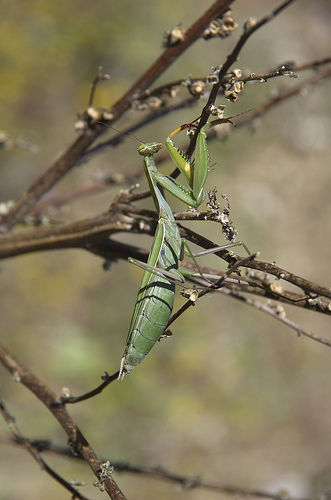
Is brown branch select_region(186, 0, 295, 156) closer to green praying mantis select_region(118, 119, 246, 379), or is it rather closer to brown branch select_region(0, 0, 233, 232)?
green praying mantis select_region(118, 119, 246, 379)

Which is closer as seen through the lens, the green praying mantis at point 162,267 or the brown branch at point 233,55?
the brown branch at point 233,55

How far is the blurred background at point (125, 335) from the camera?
4.83 meters

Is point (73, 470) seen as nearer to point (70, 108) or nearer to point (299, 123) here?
point (70, 108)

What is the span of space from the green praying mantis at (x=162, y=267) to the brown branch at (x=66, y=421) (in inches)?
11.0

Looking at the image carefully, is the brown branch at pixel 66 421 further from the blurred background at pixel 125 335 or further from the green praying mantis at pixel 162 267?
the blurred background at pixel 125 335

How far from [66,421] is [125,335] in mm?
3884

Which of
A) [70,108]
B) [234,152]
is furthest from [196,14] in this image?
[70,108]

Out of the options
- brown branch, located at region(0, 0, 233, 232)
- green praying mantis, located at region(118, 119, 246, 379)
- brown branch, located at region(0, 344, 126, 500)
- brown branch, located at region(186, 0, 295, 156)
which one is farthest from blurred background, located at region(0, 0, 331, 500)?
brown branch, located at region(186, 0, 295, 156)

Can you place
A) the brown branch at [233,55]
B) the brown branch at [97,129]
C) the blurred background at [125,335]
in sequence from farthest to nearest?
the blurred background at [125,335] → the brown branch at [97,129] → the brown branch at [233,55]

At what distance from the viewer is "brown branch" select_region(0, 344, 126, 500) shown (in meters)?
1.25

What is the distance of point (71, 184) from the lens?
18.0 feet

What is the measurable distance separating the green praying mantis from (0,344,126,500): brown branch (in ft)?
0.92

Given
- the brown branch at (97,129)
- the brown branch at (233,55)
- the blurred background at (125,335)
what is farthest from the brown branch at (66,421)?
the blurred background at (125,335)

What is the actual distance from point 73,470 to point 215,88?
4.51 metres
